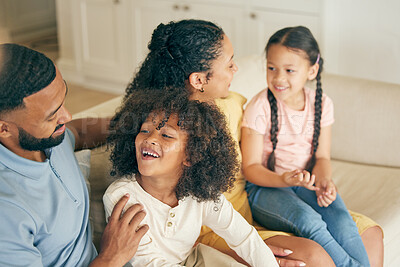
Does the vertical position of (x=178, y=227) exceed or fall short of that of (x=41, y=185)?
it falls short

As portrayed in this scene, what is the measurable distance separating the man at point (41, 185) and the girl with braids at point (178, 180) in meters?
0.07

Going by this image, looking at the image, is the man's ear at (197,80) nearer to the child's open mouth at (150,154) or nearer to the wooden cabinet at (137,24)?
the child's open mouth at (150,154)

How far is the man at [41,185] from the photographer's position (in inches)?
37.6

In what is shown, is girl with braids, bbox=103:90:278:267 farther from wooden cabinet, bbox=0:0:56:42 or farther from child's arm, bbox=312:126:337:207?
wooden cabinet, bbox=0:0:56:42

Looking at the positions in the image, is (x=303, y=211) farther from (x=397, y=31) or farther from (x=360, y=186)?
(x=397, y=31)

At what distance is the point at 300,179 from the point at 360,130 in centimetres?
74

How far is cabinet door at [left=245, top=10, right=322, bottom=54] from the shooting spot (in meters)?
3.02

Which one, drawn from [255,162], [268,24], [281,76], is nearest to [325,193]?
[255,162]

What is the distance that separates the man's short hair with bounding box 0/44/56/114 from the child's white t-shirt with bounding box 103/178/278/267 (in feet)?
1.19

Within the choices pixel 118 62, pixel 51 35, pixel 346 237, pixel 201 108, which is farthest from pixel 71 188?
pixel 51 35

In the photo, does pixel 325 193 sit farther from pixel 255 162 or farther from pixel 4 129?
pixel 4 129

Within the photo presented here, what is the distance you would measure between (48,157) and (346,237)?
888 millimetres

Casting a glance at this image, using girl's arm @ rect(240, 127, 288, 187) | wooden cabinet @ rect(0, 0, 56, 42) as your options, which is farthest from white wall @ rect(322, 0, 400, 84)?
wooden cabinet @ rect(0, 0, 56, 42)

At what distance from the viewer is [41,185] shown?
104 cm
